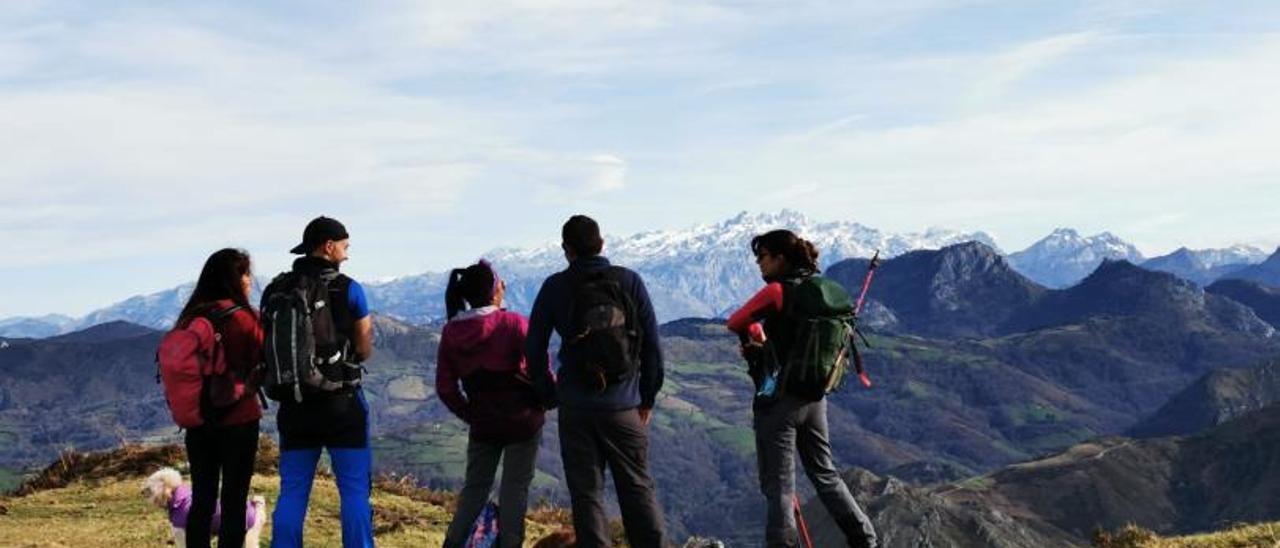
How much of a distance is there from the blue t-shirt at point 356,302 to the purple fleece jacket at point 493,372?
788mm

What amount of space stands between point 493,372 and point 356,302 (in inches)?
Answer: 55.0

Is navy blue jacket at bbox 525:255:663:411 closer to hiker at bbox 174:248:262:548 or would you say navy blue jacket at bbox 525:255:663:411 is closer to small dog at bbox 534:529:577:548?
small dog at bbox 534:529:577:548

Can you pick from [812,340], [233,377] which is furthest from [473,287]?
[812,340]

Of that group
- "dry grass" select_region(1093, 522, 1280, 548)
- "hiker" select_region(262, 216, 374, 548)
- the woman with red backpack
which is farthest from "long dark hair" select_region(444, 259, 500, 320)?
"dry grass" select_region(1093, 522, 1280, 548)

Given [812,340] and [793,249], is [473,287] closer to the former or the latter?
[793,249]

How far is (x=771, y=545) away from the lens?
1064 centimetres

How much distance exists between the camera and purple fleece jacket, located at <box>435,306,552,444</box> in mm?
10578

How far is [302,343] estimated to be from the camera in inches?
384

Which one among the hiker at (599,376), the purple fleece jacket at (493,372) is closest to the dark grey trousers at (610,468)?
the hiker at (599,376)

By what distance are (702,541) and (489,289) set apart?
3.41 meters

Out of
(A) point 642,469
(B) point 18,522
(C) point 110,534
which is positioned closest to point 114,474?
(B) point 18,522

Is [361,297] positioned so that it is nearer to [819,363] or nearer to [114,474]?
[819,363]

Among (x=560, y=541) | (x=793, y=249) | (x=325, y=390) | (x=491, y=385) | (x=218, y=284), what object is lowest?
(x=560, y=541)

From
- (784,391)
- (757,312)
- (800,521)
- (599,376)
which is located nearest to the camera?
(599,376)
